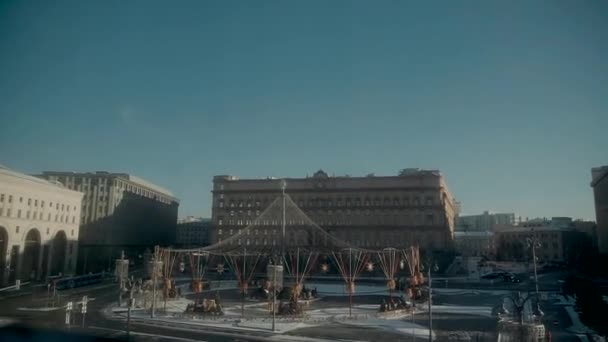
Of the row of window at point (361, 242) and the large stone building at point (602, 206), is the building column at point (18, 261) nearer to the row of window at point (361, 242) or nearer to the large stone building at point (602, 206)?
the row of window at point (361, 242)

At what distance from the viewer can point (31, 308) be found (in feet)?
148

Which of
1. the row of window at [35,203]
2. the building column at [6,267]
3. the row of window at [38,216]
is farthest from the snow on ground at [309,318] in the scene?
the row of window at [35,203]

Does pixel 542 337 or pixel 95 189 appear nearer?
pixel 542 337

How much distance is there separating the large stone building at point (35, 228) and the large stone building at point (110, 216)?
36.4ft

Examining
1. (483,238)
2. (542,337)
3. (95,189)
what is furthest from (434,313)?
(483,238)

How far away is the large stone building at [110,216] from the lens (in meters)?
107

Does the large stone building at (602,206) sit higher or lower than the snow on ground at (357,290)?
higher

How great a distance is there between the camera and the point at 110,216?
367ft

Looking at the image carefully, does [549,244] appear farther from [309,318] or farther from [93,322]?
[93,322]

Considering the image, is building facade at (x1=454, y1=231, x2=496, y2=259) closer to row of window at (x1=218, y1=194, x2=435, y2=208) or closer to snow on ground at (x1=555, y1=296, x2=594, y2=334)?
row of window at (x1=218, y1=194, x2=435, y2=208)

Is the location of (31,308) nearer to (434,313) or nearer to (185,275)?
(434,313)

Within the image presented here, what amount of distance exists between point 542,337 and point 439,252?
7542cm

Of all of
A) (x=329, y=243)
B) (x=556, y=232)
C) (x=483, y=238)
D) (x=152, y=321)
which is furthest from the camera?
(x=483, y=238)

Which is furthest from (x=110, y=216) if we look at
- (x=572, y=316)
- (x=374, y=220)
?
(x=572, y=316)
